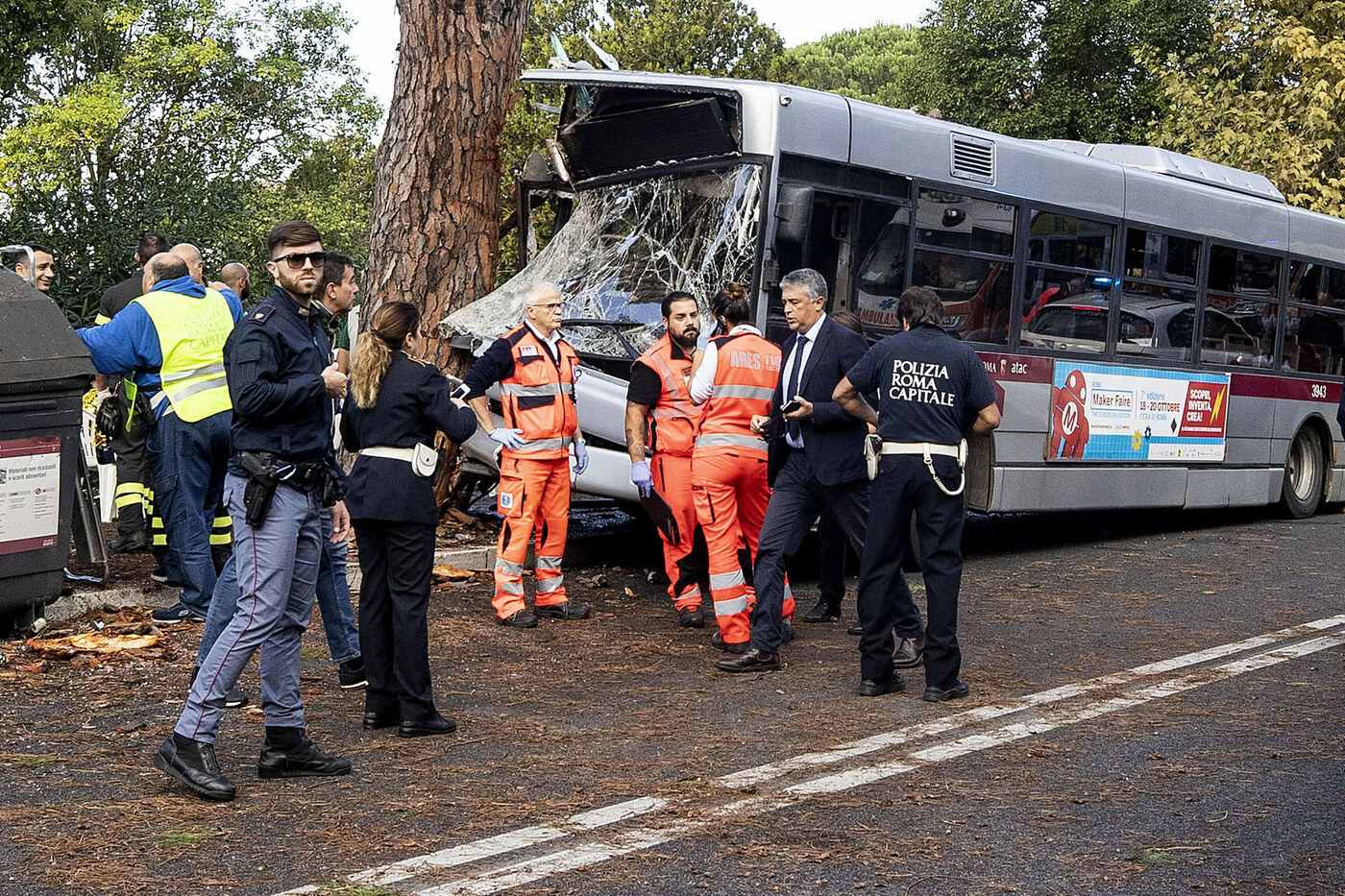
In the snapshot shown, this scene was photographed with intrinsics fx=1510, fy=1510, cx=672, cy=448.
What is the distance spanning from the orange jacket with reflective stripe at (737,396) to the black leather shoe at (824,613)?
1.45 meters

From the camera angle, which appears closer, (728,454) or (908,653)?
(908,653)

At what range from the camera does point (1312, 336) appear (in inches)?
587

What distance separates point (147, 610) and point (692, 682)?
323 centimetres

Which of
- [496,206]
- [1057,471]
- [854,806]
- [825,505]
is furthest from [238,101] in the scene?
[854,806]

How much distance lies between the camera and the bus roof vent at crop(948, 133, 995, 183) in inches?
416

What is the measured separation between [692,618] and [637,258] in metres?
2.59

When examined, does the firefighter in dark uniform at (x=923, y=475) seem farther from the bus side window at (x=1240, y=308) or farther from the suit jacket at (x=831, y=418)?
the bus side window at (x=1240, y=308)

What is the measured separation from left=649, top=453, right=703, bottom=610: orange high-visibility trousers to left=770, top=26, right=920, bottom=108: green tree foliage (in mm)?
47374

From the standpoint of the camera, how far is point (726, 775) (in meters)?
5.30

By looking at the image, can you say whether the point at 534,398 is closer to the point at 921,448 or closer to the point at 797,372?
the point at 797,372

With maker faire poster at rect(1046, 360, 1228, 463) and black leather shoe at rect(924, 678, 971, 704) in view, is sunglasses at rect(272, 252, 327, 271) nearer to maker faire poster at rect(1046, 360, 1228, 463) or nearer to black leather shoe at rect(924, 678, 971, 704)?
black leather shoe at rect(924, 678, 971, 704)

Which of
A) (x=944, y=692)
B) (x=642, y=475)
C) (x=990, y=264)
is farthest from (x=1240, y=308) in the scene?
(x=944, y=692)

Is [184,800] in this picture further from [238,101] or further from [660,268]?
[238,101]

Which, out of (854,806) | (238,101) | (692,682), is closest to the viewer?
(854,806)
